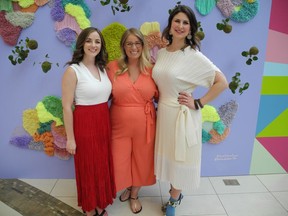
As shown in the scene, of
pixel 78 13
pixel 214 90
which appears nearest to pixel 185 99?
pixel 214 90

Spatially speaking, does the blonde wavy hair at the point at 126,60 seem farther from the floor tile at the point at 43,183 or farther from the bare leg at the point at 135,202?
the floor tile at the point at 43,183

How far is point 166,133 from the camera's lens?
1831mm

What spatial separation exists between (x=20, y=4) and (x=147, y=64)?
1.14m

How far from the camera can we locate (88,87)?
1.67 metres

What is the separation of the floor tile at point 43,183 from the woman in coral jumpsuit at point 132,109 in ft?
2.45

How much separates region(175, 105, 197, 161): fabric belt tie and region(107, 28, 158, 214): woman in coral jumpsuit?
24 cm

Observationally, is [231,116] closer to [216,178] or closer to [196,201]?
[216,178]

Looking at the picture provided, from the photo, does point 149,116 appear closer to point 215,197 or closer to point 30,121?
point 215,197

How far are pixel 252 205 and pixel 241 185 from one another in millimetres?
281

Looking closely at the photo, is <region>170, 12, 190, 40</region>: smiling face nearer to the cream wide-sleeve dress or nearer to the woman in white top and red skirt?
the cream wide-sleeve dress

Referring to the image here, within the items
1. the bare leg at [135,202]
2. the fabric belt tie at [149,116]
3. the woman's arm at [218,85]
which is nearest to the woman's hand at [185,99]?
the woman's arm at [218,85]

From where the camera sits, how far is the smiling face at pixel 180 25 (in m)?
1.63

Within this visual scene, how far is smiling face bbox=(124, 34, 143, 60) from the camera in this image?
1766mm

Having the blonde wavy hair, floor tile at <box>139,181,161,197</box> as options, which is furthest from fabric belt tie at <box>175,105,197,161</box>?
floor tile at <box>139,181,161,197</box>
